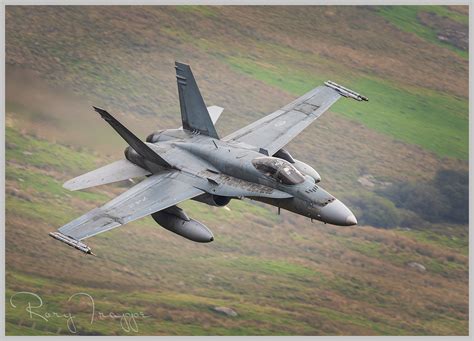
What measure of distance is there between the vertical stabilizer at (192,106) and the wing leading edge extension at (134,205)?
205 inches

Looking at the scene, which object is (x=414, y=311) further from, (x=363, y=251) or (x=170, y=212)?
(x=170, y=212)

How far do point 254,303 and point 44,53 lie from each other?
1168 inches

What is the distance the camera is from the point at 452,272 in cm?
11225

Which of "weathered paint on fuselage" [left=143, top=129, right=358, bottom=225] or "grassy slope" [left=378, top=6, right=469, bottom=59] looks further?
"grassy slope" [left=378, top=6, right=469, bottom=59]

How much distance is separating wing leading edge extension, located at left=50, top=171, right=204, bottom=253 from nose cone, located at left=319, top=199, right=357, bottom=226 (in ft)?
24.0

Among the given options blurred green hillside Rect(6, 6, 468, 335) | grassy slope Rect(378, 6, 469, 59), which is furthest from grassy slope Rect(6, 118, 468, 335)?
grassy slope Rect(378, 6, 469, 59)

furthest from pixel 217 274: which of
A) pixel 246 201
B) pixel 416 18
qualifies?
pixel 416 18

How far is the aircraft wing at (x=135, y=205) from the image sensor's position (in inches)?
3059

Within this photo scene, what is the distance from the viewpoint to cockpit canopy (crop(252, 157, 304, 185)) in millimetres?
79312

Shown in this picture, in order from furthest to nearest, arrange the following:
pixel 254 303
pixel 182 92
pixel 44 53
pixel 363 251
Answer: pixel 44 53 → pixel 363 251 → pixel 254 303 → pixel 182 92

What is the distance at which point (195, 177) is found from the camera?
81312 millimetres

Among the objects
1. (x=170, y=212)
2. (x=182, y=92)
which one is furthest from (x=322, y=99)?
(x=170, y=212)

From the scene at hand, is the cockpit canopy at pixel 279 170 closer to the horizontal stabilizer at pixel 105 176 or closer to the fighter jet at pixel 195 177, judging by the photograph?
the fighter jet at pixel 195 177

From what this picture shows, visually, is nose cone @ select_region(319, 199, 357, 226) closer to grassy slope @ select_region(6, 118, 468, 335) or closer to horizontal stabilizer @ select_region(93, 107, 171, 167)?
horizontal stabilizer @ select_region(93, 107, 171, 167)
